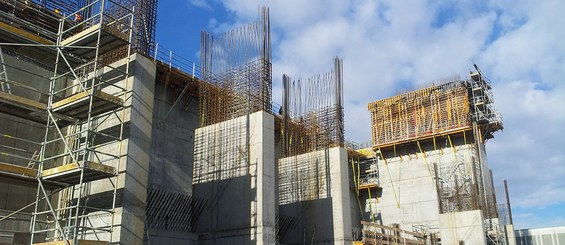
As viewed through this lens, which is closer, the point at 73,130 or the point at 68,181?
the point at 68,181

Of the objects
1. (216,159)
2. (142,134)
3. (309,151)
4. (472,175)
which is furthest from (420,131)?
(142,134)

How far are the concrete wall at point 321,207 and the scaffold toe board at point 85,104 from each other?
13604mm

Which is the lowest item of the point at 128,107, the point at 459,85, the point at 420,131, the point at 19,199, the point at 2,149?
the point at 19,199

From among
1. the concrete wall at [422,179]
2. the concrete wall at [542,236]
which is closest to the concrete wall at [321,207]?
the concrete wall at [422,179]

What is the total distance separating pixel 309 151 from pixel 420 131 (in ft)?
27.5

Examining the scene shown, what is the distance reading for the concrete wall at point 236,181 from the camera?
2047 cm

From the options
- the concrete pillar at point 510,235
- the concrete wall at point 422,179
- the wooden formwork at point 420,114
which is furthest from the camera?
the wooden formwork at point 420,114

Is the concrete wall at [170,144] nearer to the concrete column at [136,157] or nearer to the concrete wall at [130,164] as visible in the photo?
the concrete wall at [130,164]

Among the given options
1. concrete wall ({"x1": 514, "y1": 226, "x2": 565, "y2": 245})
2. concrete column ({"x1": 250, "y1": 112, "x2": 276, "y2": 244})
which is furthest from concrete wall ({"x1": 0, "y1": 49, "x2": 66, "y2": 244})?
concrete wall ({"x1": 514, "y1": 226, "x2": 565, "y2": 245})

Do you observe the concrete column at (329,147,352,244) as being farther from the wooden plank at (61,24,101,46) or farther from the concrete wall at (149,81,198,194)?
the wooden plank at (61,24,101,46)

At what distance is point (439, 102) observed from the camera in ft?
110

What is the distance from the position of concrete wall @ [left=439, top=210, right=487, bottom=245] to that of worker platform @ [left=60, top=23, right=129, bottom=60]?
1909 cm

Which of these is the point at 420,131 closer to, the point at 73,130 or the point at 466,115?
the point at 466,115

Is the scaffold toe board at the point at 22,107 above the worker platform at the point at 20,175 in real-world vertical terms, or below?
above
